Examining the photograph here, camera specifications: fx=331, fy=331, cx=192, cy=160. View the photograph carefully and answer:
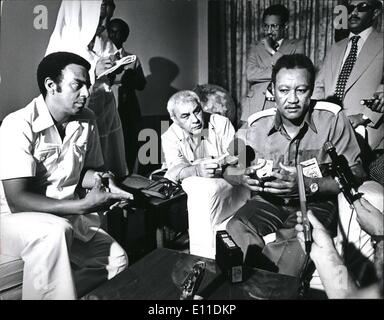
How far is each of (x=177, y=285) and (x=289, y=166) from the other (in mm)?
889

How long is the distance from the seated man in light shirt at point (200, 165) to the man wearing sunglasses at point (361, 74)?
0.71 meters

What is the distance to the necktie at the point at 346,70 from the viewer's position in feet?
6.28

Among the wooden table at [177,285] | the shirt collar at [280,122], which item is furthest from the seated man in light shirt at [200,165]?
the wooden table at [177,285]

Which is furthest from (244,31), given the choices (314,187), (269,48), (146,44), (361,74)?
(314,187)

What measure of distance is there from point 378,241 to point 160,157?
4.67 feet

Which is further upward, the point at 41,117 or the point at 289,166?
the point at 41,117

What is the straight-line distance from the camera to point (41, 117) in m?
1.48

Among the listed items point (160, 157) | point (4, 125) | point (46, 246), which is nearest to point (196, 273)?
→ point (46, 246)

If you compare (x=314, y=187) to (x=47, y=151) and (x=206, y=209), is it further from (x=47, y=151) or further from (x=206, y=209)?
(x=47, y=151)

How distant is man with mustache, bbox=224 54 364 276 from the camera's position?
4.97 ft

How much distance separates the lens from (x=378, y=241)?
→ 3.80 feet

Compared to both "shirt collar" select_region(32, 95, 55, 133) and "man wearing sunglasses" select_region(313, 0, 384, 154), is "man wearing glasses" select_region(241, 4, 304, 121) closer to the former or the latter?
"man wearing sunglasses" select_region(313, 0, 384, 154)

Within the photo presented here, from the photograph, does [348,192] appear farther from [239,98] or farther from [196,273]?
[239,98]

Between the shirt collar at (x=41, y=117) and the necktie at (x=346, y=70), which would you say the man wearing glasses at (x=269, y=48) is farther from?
the shirt collar at (x=41, y=117)
